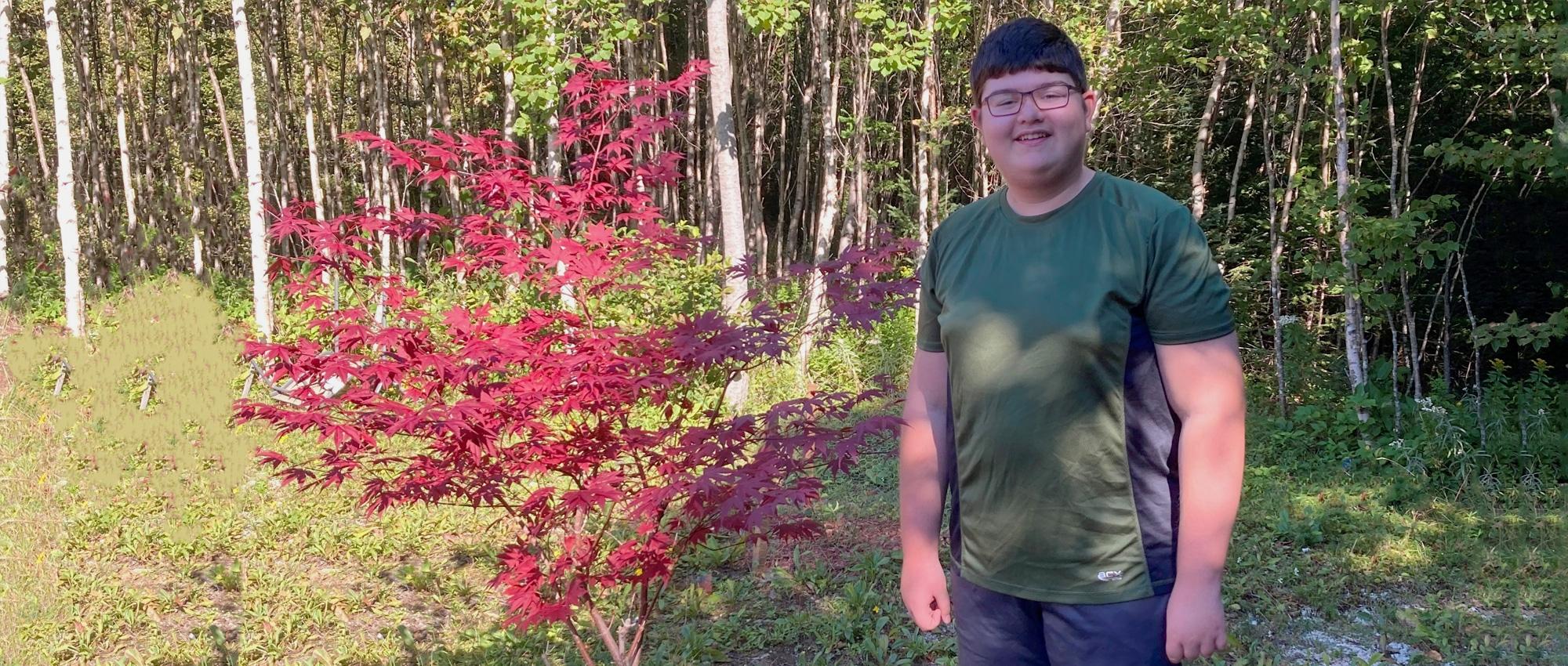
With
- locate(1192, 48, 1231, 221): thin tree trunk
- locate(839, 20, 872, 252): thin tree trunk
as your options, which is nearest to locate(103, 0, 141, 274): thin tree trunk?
locate(839, 20, 872, 252): thin tree trunk

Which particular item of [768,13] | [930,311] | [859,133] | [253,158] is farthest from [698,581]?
[253,158]

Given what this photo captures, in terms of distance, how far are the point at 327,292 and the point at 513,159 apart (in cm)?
77

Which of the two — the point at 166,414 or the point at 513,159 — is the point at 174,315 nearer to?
the point at 166,414

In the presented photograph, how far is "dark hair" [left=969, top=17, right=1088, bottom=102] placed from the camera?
55.1 inches

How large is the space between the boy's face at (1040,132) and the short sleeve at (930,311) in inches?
9.8

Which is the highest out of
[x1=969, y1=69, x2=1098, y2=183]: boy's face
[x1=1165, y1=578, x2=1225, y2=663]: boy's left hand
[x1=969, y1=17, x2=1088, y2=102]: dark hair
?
[x1=969, y1=17, x2=1088, y2=102]: dark hair

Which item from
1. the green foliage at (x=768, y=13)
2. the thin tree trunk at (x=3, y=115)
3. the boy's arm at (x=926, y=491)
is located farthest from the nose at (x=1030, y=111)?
the thin tree trunk at (x=3, y=115)

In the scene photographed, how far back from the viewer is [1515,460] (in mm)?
5645

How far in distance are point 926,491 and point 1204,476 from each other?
1.48 feet

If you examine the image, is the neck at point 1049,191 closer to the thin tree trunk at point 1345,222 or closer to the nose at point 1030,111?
the nose at point 1030,111

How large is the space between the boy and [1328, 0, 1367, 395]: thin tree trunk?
498cm

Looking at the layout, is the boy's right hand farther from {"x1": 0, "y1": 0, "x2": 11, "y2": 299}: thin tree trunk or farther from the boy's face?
{"x1": 0, "y1": 0, "x2": 11, "y2": 299}: thin tree trunk

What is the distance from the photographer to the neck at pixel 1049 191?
142 cm

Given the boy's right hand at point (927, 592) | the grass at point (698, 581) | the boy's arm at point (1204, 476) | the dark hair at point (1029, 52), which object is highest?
the dark hair at point (1029, 52)
